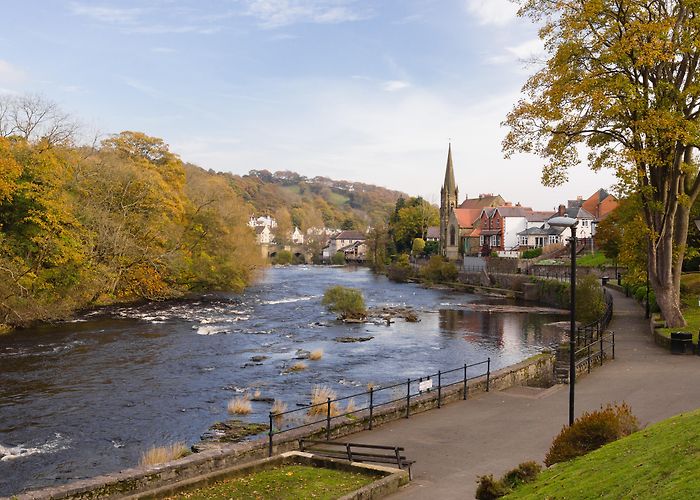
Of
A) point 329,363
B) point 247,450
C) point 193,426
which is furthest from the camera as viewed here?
point 329,363

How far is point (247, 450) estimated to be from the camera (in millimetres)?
13672

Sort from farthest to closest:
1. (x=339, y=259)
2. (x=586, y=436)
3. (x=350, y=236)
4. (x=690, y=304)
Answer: (x=350, y=236), (x=339, y=259), (x=690, y=304), (x=586, y=436)

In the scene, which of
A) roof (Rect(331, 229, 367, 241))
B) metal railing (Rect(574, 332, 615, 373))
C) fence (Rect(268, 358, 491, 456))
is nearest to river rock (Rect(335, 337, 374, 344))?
fence (Rect(268, 358, 491, 456))

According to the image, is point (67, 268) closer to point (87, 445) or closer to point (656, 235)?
point (87, 445)

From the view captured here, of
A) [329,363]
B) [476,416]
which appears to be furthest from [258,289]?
[476,416]

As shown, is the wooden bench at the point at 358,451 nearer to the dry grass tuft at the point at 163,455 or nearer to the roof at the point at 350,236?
the dry grass tuft at the point at 163,455

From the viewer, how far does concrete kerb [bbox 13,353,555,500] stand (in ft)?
38.0

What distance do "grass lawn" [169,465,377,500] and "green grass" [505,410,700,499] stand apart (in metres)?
3.33

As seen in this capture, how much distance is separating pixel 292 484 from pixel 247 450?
2.33 m

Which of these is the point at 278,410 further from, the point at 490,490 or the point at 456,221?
the point at 456,221

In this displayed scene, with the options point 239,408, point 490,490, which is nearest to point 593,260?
point 239,408

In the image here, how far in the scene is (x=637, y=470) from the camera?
8.52 meters

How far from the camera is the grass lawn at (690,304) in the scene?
1066 inches

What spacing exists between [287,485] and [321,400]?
933 centimetres
